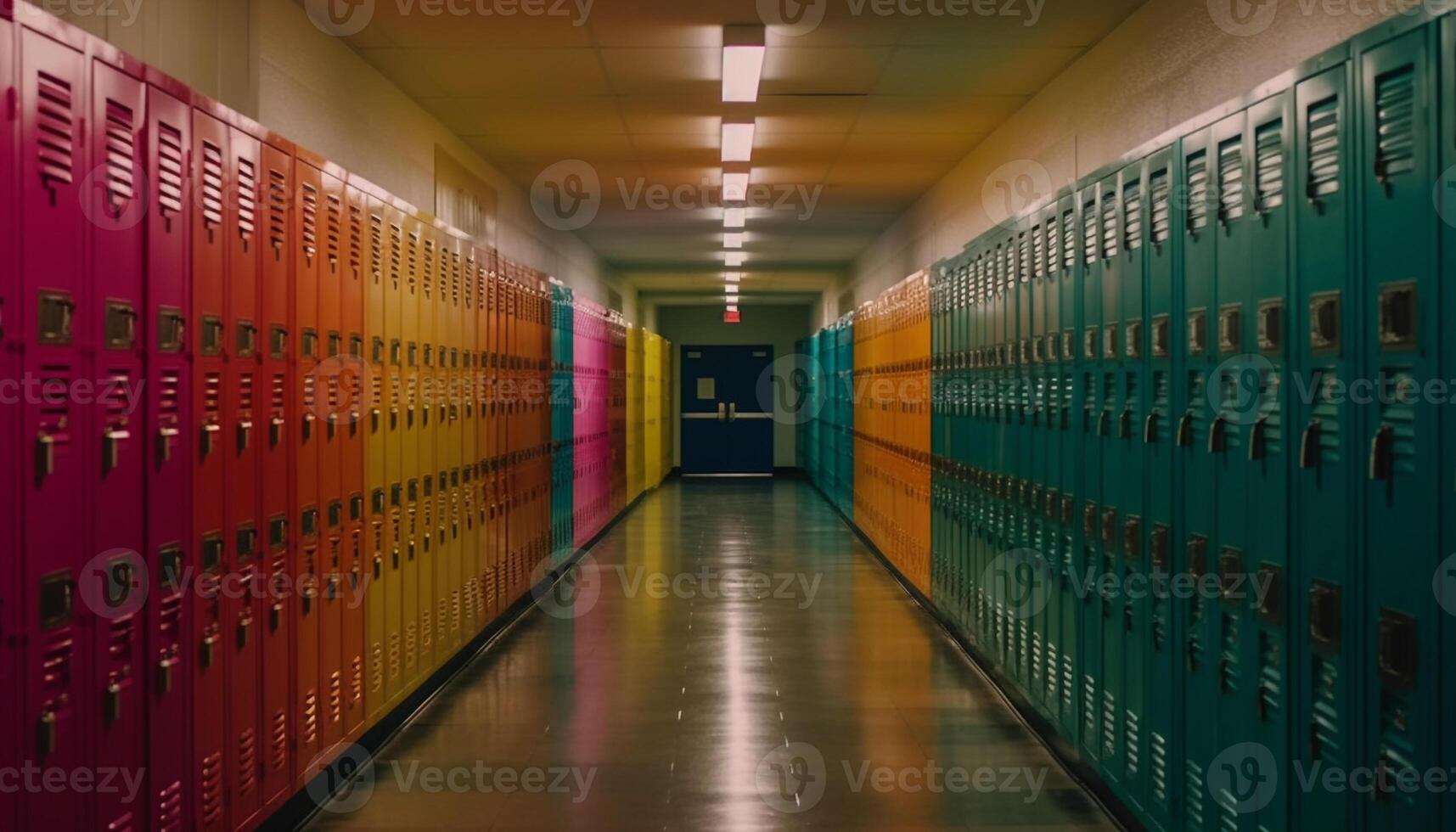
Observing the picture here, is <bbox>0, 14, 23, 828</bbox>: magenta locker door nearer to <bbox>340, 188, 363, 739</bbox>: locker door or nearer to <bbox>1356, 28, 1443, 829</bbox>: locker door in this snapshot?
<bbox>340, 188, 363, 739</bbox>: locker door

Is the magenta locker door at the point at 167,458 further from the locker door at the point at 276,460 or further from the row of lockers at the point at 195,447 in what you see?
the locker door at the point at 276,460

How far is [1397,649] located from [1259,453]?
0.67 m

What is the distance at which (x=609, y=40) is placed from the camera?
5.41 meters

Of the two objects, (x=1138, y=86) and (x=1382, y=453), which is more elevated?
(x=1138, y=86)

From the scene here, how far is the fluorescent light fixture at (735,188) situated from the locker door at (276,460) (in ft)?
17.4

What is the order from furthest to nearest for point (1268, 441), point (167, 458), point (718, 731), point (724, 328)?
point (724, 328), point (718, 731), point (167, 458), point (1268, 441)

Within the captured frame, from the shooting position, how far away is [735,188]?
9.23 meters

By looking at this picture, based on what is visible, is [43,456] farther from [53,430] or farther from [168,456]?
[168,456]

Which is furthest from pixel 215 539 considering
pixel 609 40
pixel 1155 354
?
pixel 609 40

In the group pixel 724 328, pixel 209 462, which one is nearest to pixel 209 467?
pixel 209 462

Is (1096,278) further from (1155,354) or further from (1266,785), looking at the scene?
(1266,785)

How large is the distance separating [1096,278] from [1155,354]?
65 cm

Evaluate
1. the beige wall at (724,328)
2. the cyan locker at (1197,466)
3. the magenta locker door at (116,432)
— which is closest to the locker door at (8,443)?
the magenta locker door at (116,432)

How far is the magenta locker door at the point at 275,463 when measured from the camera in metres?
3.47
